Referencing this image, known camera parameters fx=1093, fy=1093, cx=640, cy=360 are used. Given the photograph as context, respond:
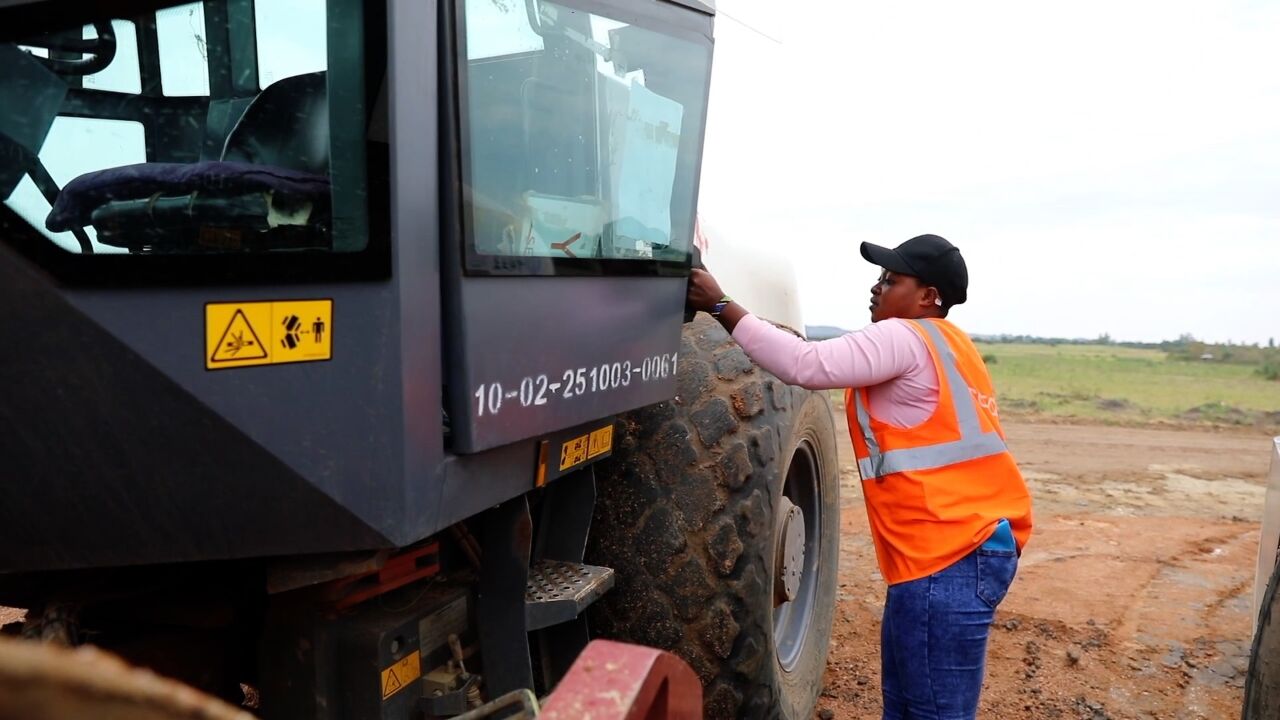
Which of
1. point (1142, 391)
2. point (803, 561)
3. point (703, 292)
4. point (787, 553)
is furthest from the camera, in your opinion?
point (1142, 391)

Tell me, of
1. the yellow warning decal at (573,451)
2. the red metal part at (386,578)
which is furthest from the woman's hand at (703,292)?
the red metal part at (386,578)

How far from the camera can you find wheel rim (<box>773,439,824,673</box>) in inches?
159

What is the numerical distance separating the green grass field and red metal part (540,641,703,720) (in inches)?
666

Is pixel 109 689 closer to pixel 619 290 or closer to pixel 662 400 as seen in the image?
pixel 619 290

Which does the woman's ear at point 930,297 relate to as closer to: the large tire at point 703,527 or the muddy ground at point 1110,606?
the large tire at point 703,527

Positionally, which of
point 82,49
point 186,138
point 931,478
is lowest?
point 931,478

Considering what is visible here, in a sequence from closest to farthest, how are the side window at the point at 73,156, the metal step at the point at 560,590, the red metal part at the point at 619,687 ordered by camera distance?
the red metal part at the point at 619,687 → the side window at the point at 73,156 → the metal step at the point at 560,590

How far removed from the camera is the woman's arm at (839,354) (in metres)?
3.02

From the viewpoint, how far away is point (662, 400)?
3096 millimetres

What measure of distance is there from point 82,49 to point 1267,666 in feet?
11.4

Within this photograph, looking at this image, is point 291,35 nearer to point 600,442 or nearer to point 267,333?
point 267,333

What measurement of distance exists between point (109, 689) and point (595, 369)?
188 cm

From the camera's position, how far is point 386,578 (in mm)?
2514

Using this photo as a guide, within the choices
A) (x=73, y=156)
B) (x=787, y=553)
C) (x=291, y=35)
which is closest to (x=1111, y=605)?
(x=787, y=553)
